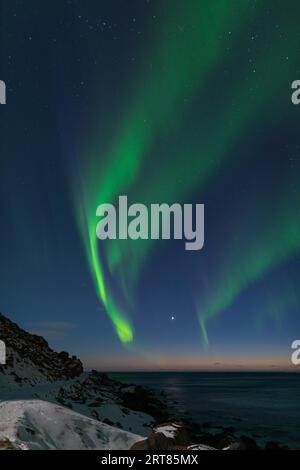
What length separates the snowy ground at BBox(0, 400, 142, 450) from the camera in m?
17.3

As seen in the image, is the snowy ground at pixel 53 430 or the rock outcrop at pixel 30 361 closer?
the snowy ground at pixel 53 430

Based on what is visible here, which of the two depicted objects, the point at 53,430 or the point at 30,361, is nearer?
the point at 53,430

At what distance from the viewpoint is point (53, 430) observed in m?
19.2

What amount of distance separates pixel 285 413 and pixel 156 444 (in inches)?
2280

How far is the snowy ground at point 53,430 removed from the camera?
56.6 feet

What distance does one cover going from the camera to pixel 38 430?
60.7ft

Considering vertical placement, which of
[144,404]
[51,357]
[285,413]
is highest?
[51,357]

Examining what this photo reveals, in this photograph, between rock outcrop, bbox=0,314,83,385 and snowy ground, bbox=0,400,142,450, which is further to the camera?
rock outcrop, bbox=0,314,83,385

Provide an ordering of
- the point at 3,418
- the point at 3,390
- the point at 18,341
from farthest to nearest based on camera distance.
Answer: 1. the point at 18,341
2. the point at 3,390
3. the point at 3,418

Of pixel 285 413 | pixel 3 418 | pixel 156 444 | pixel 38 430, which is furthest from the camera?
pixel 285 413
